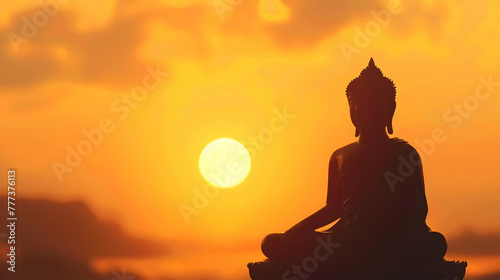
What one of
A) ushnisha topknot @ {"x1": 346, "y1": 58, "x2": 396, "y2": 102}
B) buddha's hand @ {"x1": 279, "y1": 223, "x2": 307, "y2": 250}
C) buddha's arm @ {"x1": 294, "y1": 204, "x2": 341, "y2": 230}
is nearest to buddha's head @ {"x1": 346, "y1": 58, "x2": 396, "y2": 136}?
ushnisha topknot @ {"x1": 346, "y1": 58, "x2": 396, "y2": 102}

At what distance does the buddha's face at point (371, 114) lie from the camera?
12271 mm

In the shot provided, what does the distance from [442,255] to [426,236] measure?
36 centimetres

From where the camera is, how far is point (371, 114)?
1226 cm

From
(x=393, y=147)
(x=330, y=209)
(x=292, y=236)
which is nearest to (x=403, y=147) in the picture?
(x=393, y=147)

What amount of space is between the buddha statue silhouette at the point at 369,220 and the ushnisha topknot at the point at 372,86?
0.05ft

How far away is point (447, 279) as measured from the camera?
35.6 ft

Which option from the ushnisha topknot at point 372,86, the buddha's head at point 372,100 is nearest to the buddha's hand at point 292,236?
the buddha's head at point 372,100

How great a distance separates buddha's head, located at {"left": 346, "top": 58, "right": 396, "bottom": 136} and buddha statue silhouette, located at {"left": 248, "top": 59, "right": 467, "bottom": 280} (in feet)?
0.05

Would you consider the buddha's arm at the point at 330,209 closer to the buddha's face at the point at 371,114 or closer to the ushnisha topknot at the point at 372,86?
the buddha's face at the point at 371,114

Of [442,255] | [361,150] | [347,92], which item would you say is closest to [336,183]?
[361,150]

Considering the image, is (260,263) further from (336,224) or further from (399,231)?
(399,231)

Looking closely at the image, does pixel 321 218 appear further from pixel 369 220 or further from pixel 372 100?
pixel 372 100

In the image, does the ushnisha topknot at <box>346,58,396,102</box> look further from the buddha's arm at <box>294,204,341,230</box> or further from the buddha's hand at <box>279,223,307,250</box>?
the buddha's hand at <box>279,223,307,250</box>

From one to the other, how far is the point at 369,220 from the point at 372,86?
2.23 metres
